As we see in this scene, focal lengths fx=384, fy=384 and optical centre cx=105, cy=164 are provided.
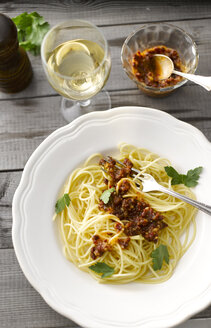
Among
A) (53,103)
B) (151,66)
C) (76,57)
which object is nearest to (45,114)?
(53,103)

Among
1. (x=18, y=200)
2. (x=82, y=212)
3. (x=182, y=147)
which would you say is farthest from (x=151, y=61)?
(x=18, y=200)

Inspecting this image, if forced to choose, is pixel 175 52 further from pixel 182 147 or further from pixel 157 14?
pixel 182 147

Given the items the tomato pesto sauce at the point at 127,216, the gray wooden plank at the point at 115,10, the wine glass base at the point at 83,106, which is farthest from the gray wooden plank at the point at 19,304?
the gray wooden plank at the point at 115,10

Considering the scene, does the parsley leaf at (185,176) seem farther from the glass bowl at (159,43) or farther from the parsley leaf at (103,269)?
the parsley leaf at (103,269)

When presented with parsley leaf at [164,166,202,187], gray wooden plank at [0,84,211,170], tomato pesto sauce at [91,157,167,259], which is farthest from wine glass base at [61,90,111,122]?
parsley leaf at [164,166,202,187]

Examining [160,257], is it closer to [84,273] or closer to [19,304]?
[84,273]
